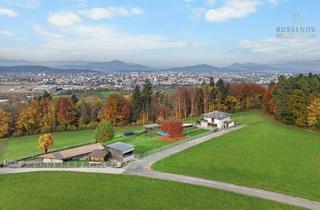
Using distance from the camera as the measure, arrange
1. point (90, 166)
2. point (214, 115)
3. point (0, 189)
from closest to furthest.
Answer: point (0, 189) → point (90, 166) → point (214, 115)

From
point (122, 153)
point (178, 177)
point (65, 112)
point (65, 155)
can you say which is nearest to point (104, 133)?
point (65, 155)

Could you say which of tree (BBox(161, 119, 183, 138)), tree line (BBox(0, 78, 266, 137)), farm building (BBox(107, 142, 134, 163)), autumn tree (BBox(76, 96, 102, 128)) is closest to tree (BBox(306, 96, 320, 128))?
tree (BBox(161, 119, 183, 138))

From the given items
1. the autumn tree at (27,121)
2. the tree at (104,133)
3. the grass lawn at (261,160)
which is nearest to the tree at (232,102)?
the grass lawn at (261,160)

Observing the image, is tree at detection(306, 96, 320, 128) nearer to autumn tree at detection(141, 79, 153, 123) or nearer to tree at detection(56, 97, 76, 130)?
autumn tree at detection(141, 79, 153, 123)

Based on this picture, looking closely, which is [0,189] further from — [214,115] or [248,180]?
[214,115]

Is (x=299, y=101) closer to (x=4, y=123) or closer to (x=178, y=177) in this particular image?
(x=178, y=177)

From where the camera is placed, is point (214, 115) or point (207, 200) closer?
point (207, 200)

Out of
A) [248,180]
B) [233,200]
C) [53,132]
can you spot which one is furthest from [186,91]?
[233,200]
